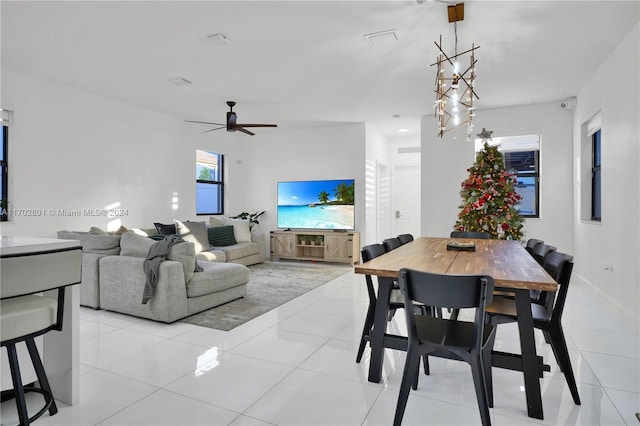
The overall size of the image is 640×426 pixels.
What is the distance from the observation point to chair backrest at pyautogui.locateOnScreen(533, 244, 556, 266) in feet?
8.92

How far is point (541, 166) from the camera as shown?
18.7 feet

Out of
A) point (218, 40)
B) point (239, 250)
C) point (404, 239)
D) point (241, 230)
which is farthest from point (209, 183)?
point (404, 239)

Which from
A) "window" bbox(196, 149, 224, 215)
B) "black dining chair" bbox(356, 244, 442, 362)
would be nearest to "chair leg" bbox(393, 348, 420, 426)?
"black dining chair" bbox(356, 244, 442, 362)

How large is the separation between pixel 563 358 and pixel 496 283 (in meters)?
0.75

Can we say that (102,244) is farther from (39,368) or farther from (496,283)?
(496,283)

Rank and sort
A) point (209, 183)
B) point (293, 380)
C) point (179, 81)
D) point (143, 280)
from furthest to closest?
point (209, 183)
point (179, 81)
point (143, 280)
point (293, 380)

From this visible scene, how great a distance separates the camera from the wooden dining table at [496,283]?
6.11 ft

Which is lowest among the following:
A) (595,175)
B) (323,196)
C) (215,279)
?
(215,279)

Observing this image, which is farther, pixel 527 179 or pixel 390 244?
pixel 527 179

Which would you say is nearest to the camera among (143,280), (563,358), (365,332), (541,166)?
(563,358)

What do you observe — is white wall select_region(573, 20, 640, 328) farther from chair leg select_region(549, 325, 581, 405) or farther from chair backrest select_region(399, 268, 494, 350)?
chair backrest select_region(399, 268, 494, 350)

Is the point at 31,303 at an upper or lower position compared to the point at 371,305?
upper

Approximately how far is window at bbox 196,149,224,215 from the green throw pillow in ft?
3.17

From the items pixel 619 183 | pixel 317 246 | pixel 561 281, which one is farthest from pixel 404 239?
pixel 317 246
